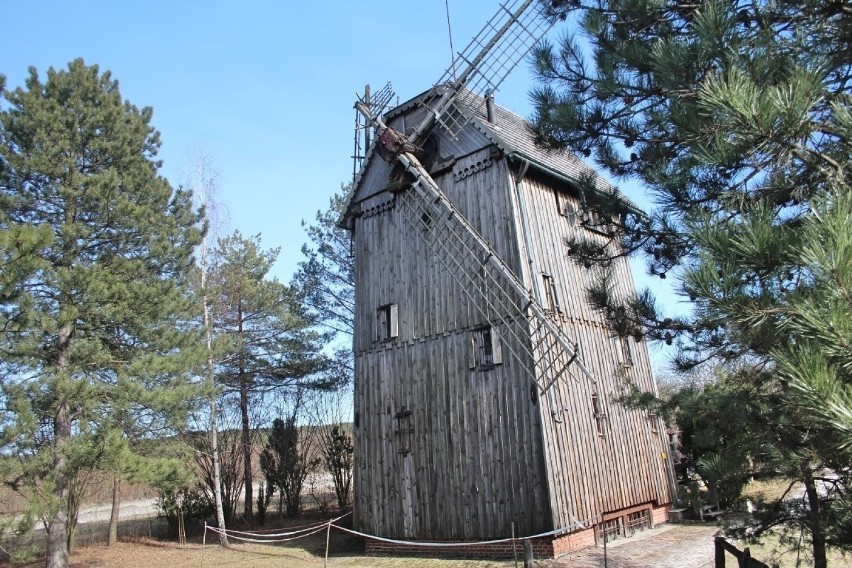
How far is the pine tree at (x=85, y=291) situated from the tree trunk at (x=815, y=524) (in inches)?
475

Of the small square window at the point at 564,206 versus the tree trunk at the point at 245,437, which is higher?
the small square window at the point at 564,206

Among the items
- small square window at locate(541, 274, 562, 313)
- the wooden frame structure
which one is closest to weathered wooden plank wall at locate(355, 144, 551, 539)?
the wooden frame structure

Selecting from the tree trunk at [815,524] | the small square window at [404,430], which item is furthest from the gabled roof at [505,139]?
the tree trunk at [815,524]

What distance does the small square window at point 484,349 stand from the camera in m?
13.1

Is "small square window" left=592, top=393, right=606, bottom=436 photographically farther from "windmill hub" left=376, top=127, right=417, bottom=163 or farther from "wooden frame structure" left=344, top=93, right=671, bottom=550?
"windmill hub" left=376, top=127, right=417, bottom=163

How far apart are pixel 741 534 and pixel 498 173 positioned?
9730 mm

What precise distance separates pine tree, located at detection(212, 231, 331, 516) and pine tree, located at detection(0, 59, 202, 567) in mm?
7339

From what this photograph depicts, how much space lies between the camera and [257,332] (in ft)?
80.0

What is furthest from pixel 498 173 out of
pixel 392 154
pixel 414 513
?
pixel 414 513

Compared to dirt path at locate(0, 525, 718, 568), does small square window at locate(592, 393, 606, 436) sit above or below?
above

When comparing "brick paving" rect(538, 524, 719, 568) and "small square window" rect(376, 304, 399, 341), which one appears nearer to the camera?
"brick paving" rect(538, 524, 719, 568)

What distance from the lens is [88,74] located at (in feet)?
50.4

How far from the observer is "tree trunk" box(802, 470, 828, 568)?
4.55m

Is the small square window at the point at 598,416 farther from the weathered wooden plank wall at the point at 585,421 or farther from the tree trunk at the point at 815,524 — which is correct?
the tree trunk at the point at 815,524
